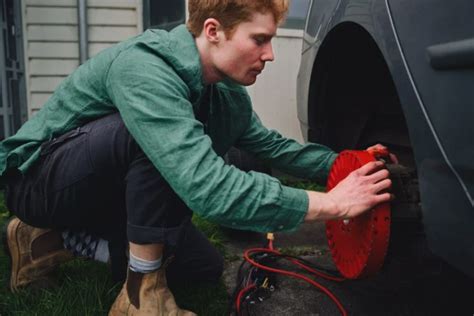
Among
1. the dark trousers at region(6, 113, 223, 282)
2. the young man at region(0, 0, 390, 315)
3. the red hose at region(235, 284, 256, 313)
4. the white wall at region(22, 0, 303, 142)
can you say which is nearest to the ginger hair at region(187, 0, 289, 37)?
the young man at region(0, 0, 390, 315)

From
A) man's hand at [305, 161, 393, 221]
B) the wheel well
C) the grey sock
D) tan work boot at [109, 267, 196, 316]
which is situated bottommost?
tan work boot at [109, 267, 196, 316]

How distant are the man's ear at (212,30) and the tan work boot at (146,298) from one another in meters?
0.72

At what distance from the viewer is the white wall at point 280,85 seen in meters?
3.98

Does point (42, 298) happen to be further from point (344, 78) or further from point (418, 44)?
point (418, 44)

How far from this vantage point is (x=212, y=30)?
1.38 metres

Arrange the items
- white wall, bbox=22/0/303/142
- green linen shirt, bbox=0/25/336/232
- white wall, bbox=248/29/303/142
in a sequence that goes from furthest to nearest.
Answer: white wall, bbox=22/0/303/142 → white wall, bbox=248/29/303/142 → green linen shirt, bbox=0/25/336/232

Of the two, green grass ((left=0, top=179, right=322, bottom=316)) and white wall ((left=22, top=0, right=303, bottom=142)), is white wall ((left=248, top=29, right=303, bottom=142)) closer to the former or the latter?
white wall ((left=22, top=0, right=303, bottom=142))

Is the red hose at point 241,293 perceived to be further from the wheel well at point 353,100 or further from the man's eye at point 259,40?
the man's eye at point 259,40

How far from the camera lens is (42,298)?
1710 millimetres

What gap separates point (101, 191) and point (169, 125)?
471 millimetres

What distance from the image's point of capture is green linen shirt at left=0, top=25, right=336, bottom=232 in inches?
46.8

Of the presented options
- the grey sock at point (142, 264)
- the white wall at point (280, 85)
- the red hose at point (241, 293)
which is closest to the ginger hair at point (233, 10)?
the grey sock at point (142, 264)

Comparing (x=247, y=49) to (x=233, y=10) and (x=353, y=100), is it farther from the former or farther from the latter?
(x=353, y=100)

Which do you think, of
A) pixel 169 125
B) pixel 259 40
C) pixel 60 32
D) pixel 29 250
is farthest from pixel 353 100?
pixel 60 32
